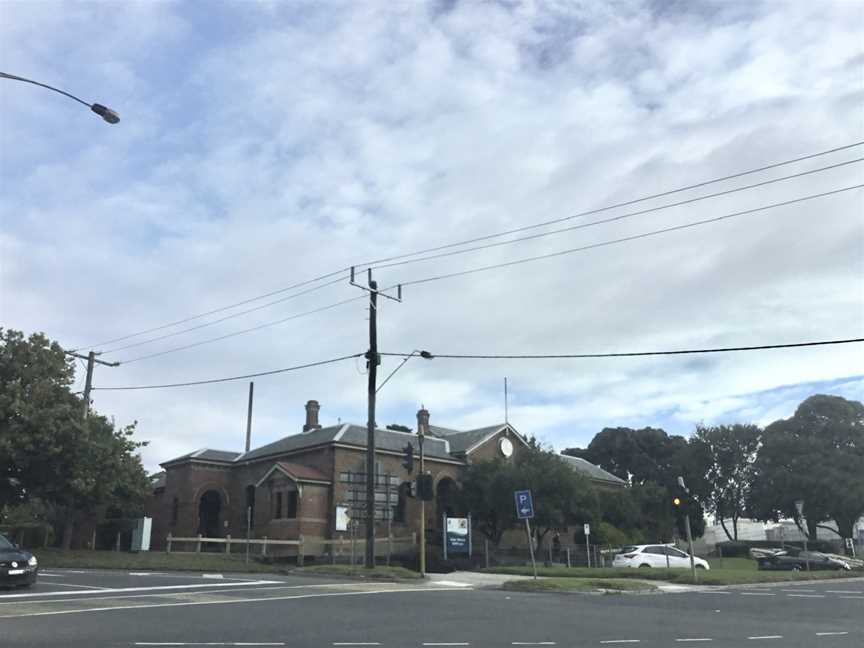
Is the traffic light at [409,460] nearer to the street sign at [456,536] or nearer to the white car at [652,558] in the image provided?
the street sign at [456,536]

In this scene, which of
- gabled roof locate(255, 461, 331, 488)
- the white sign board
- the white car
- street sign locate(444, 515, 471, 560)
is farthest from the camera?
gabled roof locate(255, 461, 331, 488)

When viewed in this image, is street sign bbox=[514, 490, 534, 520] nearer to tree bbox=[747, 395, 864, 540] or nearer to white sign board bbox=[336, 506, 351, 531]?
white sign board bbox=[336, 506, 351, 531]

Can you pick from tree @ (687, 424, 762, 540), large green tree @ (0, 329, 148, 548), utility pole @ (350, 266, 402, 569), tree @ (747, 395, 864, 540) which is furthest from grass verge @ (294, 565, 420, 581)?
tree @ (687, 424, 762, 540)

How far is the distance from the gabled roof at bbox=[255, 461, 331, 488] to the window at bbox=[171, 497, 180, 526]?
6512mm

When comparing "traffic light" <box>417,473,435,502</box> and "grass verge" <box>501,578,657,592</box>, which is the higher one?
"traffic light" <box>417,473,435,502</box>

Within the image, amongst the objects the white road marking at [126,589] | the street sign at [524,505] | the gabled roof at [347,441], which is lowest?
the white road marking at [126,589]

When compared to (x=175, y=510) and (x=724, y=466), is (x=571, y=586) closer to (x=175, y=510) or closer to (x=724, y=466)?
(x=175, y=510)

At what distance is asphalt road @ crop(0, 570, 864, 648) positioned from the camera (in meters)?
10.6

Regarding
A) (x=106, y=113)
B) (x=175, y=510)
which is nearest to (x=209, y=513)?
(x=175, y=510)

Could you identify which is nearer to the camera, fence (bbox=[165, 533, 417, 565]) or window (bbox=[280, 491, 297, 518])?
fence (bbox=[165, 533, 417, 565])

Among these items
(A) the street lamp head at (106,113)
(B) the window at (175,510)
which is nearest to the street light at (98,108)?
(A) the street lamp head at (106,113)

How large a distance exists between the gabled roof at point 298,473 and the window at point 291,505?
128 centimetres

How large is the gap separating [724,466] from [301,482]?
48730 millimetres

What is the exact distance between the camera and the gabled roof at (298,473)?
143ft
